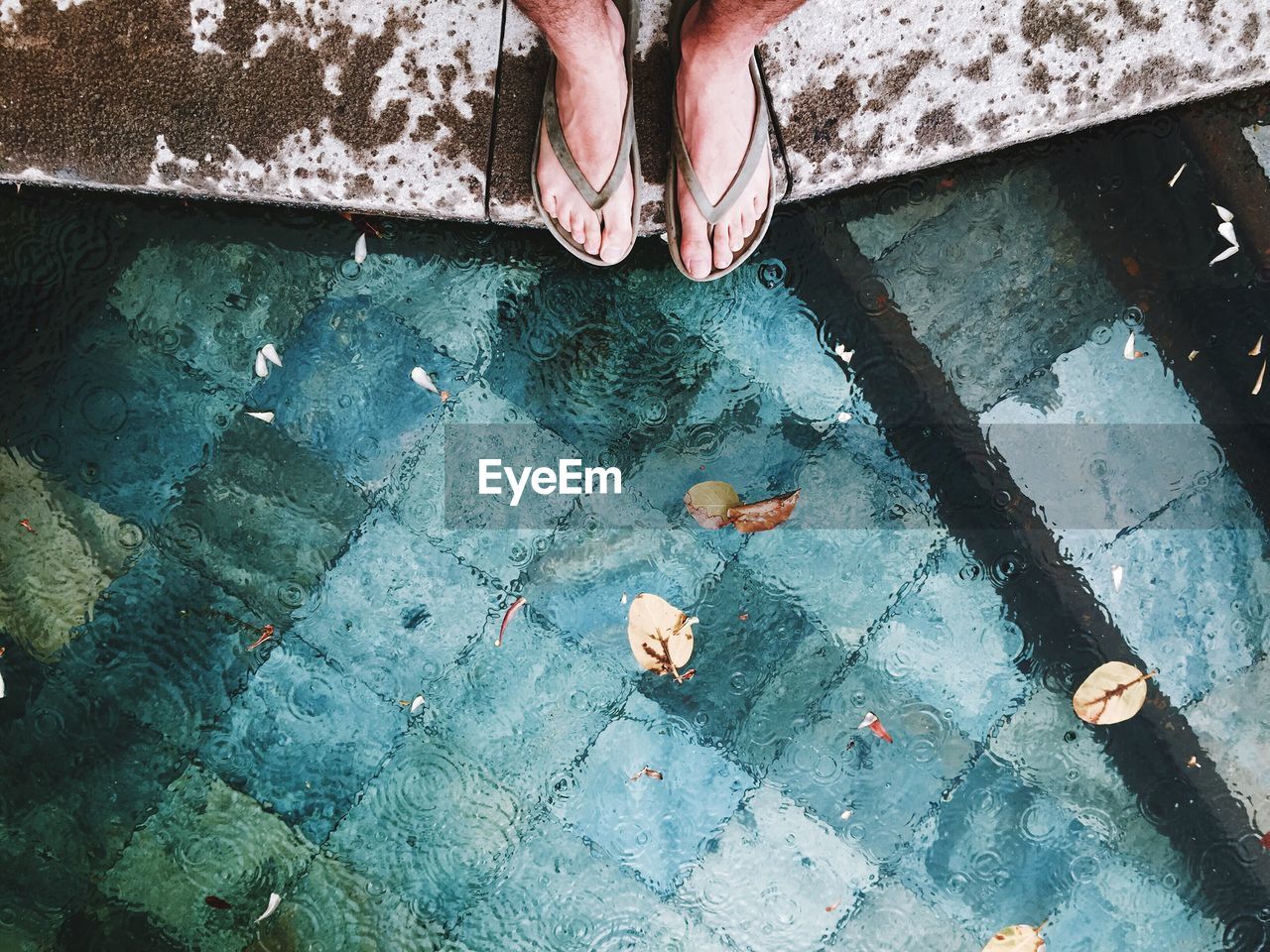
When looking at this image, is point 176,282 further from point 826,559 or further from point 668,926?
point 668,926

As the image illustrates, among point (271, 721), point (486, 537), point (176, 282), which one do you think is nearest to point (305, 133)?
point (176, 282)

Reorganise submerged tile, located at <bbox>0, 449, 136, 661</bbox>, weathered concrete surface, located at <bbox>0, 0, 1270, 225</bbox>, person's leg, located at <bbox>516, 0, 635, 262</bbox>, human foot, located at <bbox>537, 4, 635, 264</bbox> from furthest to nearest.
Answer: submerged tile, located at <bbox>0, 449, 136, 661</bbox>
weathered concrete surface, located at <bbox>0, 0, 1270, 225</bbox>
human foot, located at <bbox>537, 4, 635, 264</bbox>
person's leg, located at <bbox>516, 0, 635, 262</bbox>

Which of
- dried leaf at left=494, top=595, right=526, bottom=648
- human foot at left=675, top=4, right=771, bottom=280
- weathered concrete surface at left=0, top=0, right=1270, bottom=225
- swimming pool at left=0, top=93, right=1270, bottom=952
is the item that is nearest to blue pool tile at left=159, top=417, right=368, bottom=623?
swimming pool at left=0, top=93, right=1270, bottom=952

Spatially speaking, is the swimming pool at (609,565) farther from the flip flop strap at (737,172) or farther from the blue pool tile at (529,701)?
the flip flop strap at (737,172)

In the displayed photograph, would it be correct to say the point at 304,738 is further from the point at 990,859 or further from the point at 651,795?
the point at 990,859

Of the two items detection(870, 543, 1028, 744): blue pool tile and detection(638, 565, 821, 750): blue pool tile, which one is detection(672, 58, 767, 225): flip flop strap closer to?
detection(638, 565, 821, 750): blue pool tile

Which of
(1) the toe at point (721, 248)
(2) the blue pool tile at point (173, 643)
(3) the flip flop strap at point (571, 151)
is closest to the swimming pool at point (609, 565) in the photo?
(2) the blue pool tile at point (173, 643)
